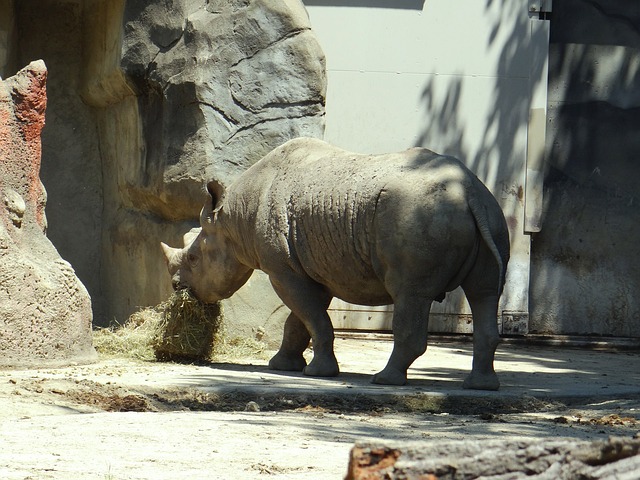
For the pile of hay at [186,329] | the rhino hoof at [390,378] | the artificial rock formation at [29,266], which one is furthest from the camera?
the pile of hay at [186,329]

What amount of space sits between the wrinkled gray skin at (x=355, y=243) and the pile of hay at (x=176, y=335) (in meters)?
0.15

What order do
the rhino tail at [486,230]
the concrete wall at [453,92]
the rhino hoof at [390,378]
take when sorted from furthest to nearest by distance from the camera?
1. the concrete wall at [453,92]
2. the rhino hoof at [390,378]
3. the rhino tail at [486,230]

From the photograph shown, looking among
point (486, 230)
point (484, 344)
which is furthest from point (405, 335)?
point (486, 230)

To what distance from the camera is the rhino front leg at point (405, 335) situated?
7723 millimetres

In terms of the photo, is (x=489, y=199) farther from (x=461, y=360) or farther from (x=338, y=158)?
(x=461, y=360)

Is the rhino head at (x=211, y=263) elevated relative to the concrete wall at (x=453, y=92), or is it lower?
lower

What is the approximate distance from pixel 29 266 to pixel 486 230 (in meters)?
3.05

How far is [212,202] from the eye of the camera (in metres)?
9.25

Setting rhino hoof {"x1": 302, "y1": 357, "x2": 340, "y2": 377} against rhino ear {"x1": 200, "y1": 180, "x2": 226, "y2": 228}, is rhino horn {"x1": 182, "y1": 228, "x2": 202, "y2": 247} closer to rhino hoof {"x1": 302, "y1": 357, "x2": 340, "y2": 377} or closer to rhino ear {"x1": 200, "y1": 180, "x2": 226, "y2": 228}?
rhino ear {"x1": 200, "y1": 180, "x2": 226, "y2": 228}

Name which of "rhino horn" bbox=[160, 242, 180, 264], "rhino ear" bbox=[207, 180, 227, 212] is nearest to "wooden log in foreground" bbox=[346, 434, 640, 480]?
"rhino ear" bbox=[207, 180, 227, 212]

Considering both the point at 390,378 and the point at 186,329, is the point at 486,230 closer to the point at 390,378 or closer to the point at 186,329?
the point at 390,378

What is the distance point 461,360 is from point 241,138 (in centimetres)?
264

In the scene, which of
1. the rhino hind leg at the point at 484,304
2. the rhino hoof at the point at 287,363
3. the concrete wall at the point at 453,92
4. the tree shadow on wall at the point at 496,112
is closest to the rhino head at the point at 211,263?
the rhino hoof at the point at 287,363

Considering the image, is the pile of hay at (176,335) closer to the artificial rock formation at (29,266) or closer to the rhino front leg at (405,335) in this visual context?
the artificial rock formation at (29,266)
